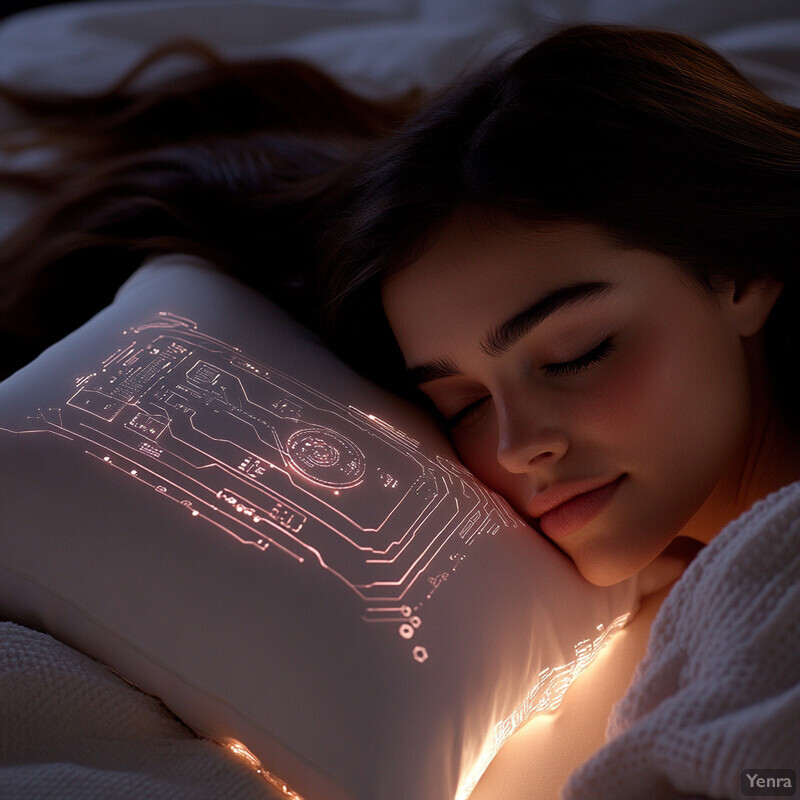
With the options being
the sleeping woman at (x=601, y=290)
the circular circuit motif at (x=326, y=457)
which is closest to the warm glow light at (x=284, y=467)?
the circular circuit motif at (x=326, y=457)

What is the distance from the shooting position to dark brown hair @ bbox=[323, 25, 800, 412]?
86 centimetres

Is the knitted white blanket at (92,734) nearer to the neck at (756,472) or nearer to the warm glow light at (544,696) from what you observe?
the warm glow light at (544,696)

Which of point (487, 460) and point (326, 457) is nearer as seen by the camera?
point (326, 457)

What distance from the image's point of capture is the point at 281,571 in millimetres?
723

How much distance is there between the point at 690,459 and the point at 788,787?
378mm

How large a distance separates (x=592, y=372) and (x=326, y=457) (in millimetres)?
291

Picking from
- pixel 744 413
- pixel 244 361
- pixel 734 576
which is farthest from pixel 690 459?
pixel 244 361

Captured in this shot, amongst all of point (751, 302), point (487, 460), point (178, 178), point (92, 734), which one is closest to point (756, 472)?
point (751, 302)

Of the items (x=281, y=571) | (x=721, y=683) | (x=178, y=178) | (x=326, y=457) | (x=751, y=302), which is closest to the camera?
(x=721, y=683)

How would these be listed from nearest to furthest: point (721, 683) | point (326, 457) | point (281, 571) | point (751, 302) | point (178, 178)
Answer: point (721, 683) → point (281, 571) → point (326, 457) → point (751, 302) → point (178, 178)

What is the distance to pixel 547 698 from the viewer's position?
84 cm

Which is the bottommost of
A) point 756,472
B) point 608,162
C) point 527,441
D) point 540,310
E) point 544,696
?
point 544,696

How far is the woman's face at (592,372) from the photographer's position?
84 cm

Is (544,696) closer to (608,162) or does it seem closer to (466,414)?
(466,414)
